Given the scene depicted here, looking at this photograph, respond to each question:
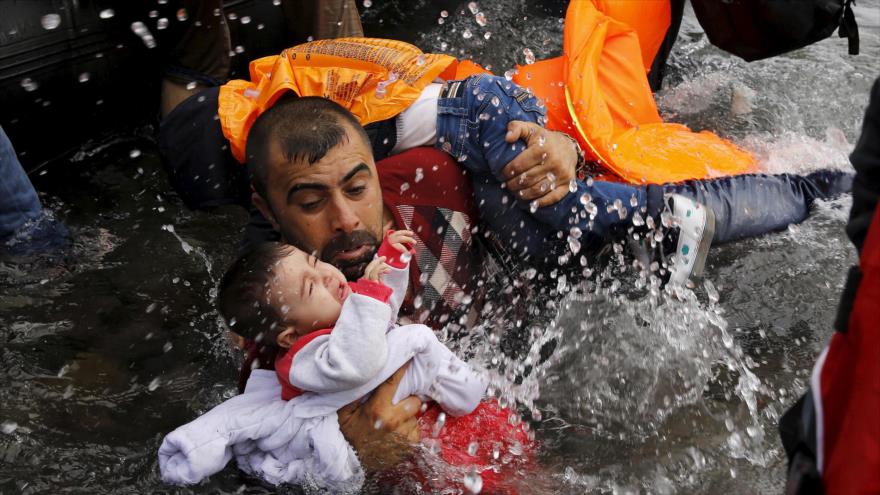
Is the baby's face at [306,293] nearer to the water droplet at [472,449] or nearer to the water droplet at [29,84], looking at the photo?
the water droplet at [472,449]

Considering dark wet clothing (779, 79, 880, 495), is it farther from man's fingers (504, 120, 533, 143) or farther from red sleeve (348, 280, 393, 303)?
man's fingers (504, 120, 533, 143)

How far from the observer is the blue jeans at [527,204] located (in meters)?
3.02

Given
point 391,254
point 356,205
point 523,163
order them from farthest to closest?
point 523,163 → point 356,205 → point 391,254

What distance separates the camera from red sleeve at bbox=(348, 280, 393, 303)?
7.84 ft

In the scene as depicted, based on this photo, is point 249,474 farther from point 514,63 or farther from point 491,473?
point 514,63

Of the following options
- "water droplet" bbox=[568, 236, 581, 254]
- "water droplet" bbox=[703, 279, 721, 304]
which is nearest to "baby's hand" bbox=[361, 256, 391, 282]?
"water droplet" bbox=[568, 236, 581, 254]

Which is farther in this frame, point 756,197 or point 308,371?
point 756,197

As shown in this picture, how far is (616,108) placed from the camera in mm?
3775

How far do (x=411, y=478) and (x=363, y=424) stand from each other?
21 cm

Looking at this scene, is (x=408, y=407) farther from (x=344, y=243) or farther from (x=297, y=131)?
(x=297, y=131)

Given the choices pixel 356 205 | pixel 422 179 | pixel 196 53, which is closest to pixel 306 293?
pixel 356 205

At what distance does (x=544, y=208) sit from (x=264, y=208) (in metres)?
0.91

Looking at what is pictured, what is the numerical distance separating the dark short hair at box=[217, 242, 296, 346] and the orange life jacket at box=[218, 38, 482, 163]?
732mm

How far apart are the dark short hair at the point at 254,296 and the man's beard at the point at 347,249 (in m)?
0.30
